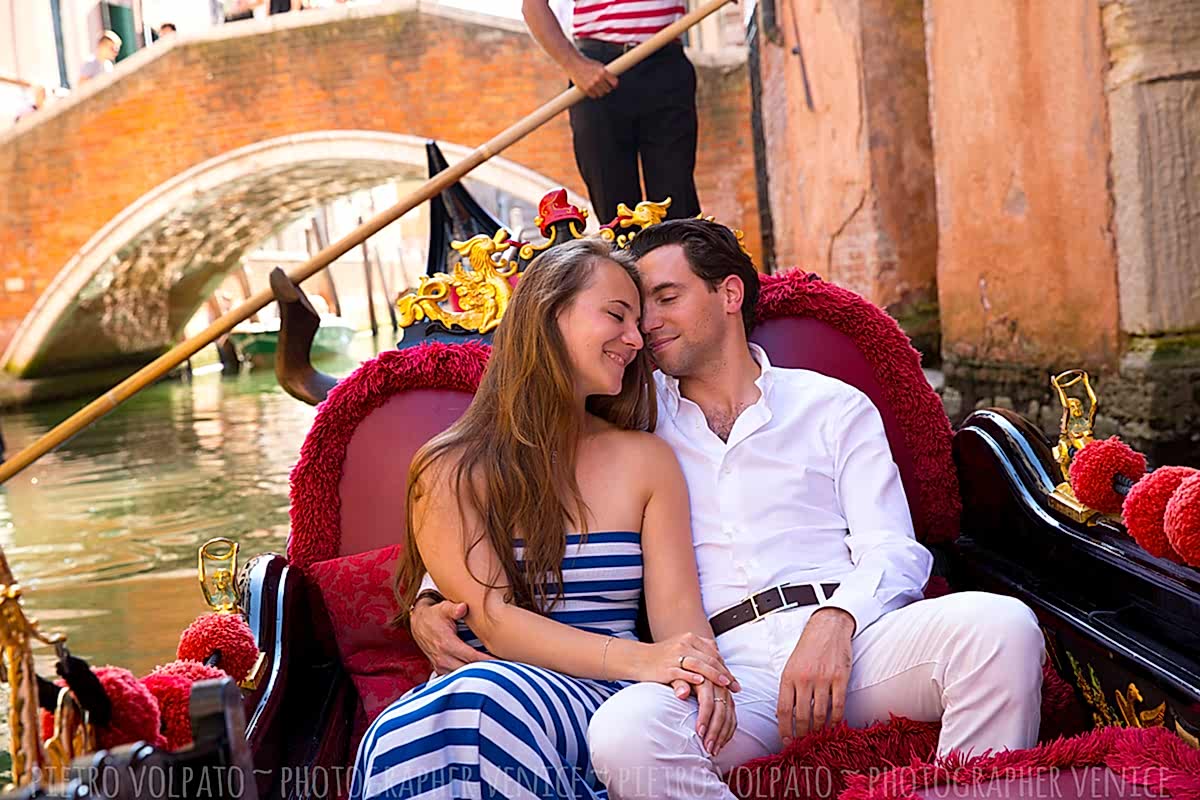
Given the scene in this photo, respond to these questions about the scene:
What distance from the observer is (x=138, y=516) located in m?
4.16

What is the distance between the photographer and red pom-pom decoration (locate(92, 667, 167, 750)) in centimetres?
78

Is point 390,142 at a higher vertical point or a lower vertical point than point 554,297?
higher

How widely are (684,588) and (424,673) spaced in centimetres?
29

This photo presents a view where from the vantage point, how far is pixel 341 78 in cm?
777

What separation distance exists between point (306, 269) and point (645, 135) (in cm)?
69

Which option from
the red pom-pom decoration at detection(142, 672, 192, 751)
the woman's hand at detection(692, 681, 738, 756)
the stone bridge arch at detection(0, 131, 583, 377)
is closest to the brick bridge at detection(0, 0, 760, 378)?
the stone bridge arch at detection(0, 131, 583, 377)

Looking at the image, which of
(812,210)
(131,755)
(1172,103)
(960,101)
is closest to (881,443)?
(131,755)

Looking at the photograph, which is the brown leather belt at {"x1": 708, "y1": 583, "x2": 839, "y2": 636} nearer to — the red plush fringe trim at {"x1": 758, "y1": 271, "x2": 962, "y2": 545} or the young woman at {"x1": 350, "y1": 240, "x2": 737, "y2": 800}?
the young woman at {"x1": 350, "y1": 240, "x2": 737, "y2": 800}

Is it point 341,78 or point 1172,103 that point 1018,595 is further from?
point 341,78

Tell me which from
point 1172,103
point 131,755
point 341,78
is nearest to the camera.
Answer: point 131,755

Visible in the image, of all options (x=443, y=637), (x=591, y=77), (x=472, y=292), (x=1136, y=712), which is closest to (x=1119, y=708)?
(x=1136, y=712)

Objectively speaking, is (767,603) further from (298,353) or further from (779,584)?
(298,353)

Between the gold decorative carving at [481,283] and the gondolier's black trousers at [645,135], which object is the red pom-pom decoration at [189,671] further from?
the gondolier's black trousers at [645,135]

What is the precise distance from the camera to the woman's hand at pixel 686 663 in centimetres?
106
